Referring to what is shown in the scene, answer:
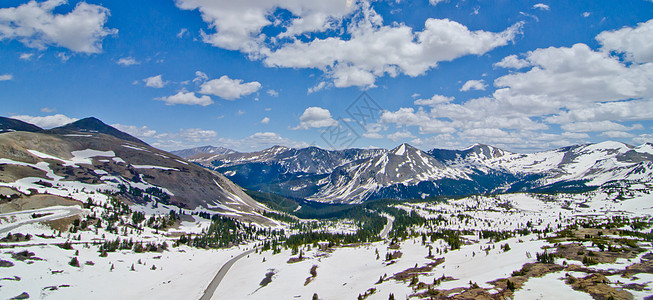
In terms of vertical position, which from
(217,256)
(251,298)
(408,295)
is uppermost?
(408,295)

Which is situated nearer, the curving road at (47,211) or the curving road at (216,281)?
the curving road at (216,281)

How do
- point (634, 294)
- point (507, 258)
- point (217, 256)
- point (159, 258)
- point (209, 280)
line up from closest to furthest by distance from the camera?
point (634, 294) < point (507, 258) < point (209, 280) < point (159, 258) < point (217, 256)

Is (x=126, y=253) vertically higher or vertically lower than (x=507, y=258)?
lower

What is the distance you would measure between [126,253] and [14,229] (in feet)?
98.7

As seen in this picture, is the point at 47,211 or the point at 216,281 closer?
the point at 216,281

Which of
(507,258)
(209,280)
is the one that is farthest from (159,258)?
(507,258)

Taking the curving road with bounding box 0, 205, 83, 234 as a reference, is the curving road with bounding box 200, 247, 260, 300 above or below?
below

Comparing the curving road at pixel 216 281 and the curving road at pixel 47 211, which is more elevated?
the curving road at pixel 47 211

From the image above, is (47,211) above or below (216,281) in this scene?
above

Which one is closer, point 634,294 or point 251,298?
point 634,294

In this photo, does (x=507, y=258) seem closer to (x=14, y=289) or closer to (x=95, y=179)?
(x=14, y=289)

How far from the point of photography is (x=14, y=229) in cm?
8369

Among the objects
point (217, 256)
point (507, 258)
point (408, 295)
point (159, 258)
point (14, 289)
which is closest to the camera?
point (408, 295)

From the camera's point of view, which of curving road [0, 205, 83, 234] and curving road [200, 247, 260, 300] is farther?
curving road [0, 205, 83, 234]
